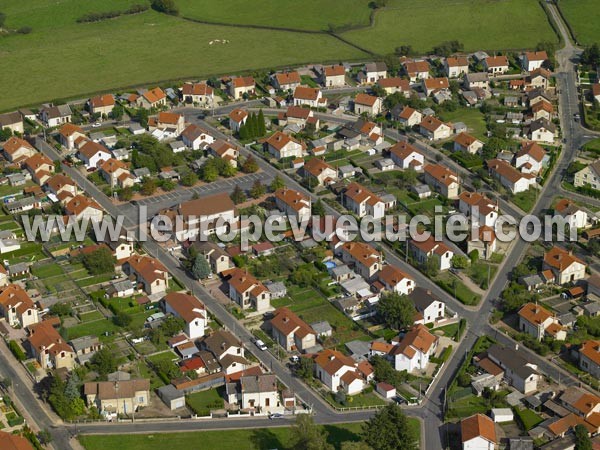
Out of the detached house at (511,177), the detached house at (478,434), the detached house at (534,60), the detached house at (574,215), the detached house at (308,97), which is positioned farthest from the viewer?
the detached house at (534,60)

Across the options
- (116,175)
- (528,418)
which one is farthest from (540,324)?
(116,175)

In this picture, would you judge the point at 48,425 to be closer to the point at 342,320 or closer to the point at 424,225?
the point at 342,320

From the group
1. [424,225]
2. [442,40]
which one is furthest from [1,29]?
[424,225]

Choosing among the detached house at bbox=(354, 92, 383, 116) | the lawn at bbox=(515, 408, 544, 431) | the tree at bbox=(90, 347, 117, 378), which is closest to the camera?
the lawn at bbox=(515, 408, 544, 431)

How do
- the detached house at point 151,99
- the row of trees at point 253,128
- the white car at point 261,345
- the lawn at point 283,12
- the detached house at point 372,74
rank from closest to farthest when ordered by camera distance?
the white car at point 261,345 < the row of trees at point 253,128 < the detached house at point 151,99 < the detached house at point 372,74 < the lawn at point 283,12

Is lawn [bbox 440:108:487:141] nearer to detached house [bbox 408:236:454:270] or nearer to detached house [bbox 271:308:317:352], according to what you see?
detached house [bbox 408:236:454:270]

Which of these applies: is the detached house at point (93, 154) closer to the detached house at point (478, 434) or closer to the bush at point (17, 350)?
the bush at point (17, 350)

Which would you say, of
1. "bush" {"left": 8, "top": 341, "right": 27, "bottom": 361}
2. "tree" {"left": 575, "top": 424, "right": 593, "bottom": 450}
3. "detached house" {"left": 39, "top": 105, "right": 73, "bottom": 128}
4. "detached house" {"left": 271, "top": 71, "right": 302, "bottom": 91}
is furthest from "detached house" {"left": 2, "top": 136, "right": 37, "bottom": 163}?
"tree" {"left": 575, "top": 424, "right": 593, "bottom": 450}

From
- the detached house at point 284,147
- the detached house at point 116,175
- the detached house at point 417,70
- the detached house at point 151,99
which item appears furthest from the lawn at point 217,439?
the detached house at point 417,70
